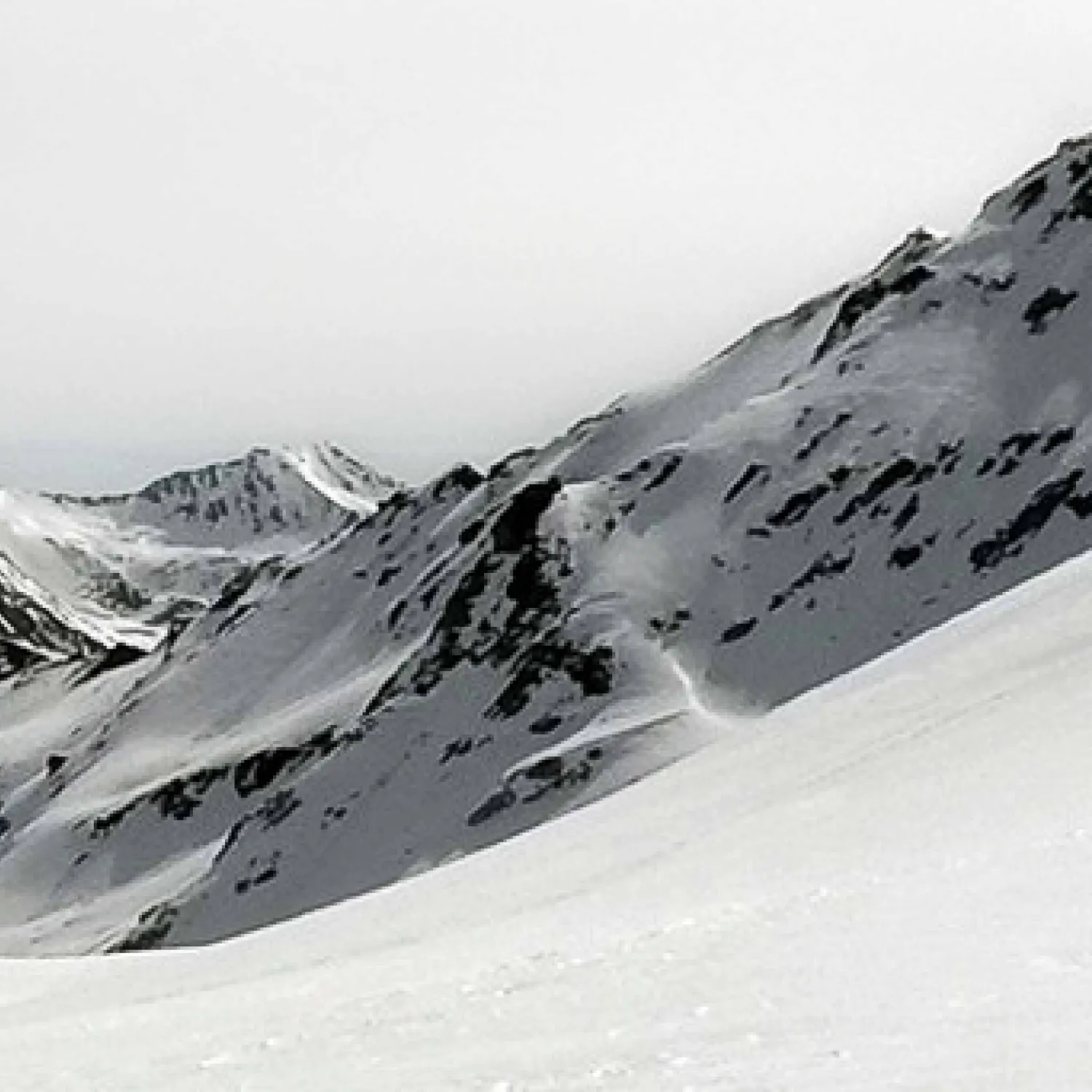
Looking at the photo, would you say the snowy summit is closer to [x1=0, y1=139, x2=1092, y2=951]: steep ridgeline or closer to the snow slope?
the snow slope

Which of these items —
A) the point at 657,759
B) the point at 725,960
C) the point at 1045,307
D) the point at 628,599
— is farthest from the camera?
the point at 1045,307

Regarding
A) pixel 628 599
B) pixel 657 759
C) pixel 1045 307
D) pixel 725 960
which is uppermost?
pixel 725 960

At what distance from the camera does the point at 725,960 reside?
12.4 meters

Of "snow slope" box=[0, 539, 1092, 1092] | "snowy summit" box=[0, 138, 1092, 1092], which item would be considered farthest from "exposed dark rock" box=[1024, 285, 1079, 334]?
"snow slope" box=[0, 539, 1092, 1092]

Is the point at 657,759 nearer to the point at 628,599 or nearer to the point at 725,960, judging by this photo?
the point at 628,599

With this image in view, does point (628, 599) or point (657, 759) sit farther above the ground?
point (628, 599)

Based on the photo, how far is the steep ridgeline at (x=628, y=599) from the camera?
96.4 metres

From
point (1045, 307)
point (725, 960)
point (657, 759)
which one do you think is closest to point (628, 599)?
point (657, 759)

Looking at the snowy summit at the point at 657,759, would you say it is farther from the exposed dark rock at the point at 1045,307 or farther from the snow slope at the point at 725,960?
the exposed dark rock at the point at 1045,307

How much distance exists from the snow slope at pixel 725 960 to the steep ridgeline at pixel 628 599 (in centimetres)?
5748

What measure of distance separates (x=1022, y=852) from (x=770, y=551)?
9369 centimetres

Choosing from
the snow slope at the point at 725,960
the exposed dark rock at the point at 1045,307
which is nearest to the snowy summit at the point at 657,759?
the snow slope at the point at 725,960

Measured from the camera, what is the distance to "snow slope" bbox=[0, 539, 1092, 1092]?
9578 mm

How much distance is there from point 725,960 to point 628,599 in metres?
94.4
